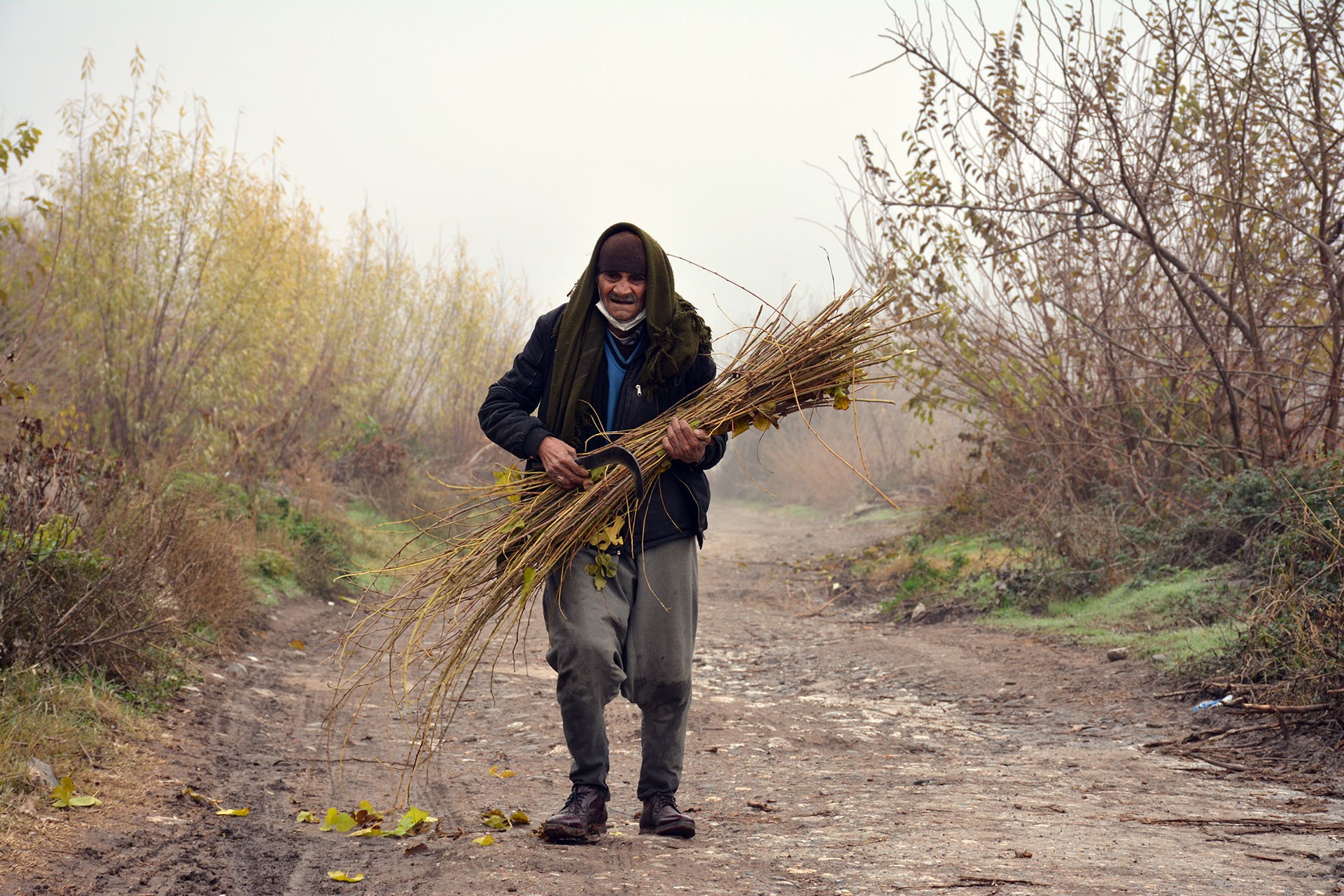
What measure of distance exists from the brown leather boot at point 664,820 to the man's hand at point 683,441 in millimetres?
1100

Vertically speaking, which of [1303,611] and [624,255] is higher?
[624,255]

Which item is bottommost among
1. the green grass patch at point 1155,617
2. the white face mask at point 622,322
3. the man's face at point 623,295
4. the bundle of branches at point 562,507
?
the green grass patch at point 1155,617

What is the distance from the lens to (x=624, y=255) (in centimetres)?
342

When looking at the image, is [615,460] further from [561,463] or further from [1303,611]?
[1303,611]

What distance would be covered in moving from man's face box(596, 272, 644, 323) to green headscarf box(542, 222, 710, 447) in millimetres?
28

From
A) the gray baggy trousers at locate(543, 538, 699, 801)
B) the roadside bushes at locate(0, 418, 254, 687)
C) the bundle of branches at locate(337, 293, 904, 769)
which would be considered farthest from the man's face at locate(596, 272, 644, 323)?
the roadside bushes at locate(0, 418, 254, 687)

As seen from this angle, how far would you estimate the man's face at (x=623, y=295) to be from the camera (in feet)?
11.1

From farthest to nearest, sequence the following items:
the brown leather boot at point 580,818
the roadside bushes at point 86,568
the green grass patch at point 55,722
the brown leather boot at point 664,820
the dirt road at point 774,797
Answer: the roadside bushes at point 86,568, the green grass patch at point 55,722, the brown leather boot at point 664,820, the brown leather boot at point 580,818, the dirt road at point 774,797

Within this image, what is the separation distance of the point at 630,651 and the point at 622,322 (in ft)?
3.47

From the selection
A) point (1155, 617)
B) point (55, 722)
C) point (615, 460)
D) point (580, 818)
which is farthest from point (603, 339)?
point (1155, 617)

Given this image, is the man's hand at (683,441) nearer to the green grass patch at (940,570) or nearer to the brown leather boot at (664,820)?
the brown leather boot at (664,820)

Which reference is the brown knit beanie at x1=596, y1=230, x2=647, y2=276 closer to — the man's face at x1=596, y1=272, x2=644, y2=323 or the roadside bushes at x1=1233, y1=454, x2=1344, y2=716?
the man's face at x1=596, y1=272, x2=644, y2=323

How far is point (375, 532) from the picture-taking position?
12164 millimetres

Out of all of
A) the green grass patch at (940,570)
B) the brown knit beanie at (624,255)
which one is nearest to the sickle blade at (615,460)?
the brown knit beanie at (624,255)
